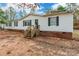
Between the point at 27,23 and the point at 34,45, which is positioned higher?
the point at 27,23

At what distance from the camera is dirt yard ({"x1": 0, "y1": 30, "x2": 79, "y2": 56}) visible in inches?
101

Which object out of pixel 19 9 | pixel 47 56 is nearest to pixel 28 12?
pixel 19 9

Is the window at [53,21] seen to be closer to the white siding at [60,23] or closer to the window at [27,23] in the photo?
the white siding at [60,23]

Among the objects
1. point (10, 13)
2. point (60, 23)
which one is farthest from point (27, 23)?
point (60, 23)

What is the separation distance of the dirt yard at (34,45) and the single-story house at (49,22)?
0.09m

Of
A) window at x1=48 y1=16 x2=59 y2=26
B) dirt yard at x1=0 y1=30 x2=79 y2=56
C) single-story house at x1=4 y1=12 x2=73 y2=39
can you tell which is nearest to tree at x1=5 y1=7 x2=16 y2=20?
single-story house at x1=4 y1=12 x2=73 y2=39

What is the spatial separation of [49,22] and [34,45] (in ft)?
0.97

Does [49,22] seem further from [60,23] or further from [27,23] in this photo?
[27,23]

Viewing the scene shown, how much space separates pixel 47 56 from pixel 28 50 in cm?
21

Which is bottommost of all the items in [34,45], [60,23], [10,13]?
[34,45]

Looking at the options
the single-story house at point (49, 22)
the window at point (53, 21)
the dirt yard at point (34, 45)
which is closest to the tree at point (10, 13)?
→ the single-story house at point (49, 22)

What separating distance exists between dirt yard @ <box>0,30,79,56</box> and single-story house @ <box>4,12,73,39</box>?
0.29 feet

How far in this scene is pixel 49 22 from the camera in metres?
2.59

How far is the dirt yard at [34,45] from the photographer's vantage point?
255cm
